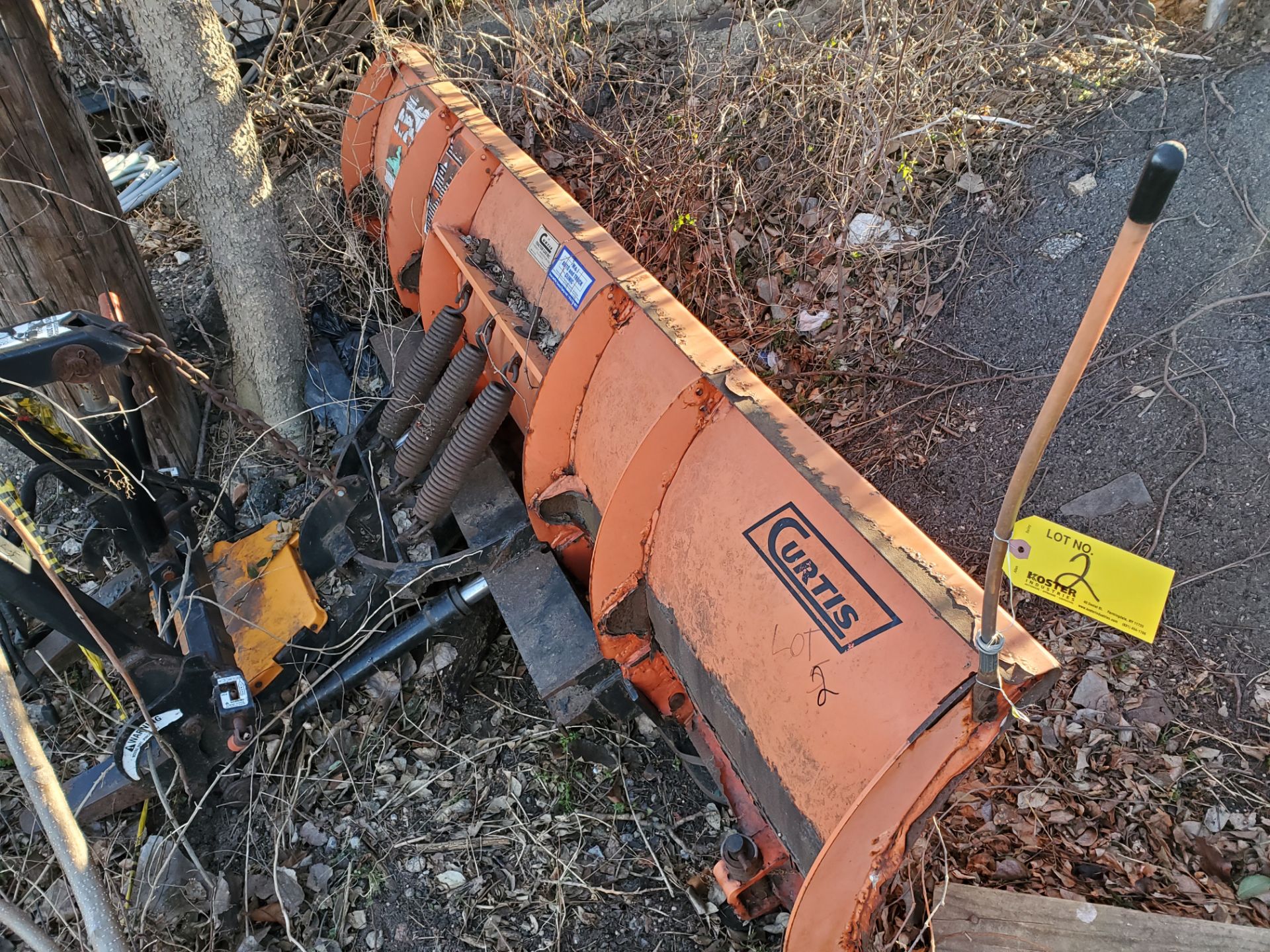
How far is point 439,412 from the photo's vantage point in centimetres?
297

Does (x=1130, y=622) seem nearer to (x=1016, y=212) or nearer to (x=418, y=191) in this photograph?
(x=1016, y=212)

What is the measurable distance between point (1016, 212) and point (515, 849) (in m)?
3.37

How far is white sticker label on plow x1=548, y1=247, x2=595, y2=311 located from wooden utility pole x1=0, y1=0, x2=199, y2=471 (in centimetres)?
175

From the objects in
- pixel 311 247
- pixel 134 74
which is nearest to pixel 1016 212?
pixel 311 247

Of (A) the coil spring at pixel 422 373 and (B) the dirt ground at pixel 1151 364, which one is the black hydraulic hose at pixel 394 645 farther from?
(B) the dirt ground at pixel 1151 364

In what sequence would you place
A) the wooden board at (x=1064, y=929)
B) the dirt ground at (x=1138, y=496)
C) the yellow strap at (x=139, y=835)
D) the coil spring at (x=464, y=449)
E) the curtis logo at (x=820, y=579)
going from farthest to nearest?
the coil spring at (x=464, y=449)
the yellow strap at (x=139, y=835)
the dirt ground at (x=1138, y=496)
the wooden board at (x=1064, y=929)
the curtis logo at (x=820, y=579)

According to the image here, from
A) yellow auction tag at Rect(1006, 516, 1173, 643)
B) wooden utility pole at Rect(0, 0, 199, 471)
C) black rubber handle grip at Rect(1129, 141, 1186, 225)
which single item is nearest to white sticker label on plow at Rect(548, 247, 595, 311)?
yellow auction tag at Rect(1006, 516, 1173, 643)

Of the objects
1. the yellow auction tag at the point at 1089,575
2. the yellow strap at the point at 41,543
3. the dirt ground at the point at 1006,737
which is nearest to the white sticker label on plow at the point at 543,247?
the dirt ground at the point at 1006,737

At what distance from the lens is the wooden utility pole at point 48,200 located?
3.10 metres

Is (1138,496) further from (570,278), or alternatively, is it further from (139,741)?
(139,741)

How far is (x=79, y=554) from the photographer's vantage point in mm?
3869

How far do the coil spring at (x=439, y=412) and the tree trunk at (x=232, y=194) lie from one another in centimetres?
128

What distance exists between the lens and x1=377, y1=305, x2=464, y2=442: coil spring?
10.0ft

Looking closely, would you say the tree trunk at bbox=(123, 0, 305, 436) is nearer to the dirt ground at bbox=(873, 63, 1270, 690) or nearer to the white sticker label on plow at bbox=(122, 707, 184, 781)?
the white sticker label on plow at bbox=(122, 707, 184, 781)
